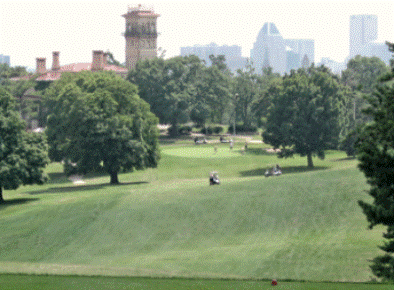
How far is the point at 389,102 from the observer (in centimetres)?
2338

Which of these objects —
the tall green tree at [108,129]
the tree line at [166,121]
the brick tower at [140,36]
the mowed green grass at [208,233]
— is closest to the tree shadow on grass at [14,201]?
the mowed green grass at [208,233]

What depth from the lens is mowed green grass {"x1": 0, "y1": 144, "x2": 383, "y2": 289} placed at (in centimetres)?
2942

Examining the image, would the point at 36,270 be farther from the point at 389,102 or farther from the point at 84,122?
the point at 84,122

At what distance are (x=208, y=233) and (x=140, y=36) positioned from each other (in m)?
132

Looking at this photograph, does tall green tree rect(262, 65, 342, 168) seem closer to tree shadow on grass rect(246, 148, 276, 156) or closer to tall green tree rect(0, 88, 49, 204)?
tree shadow on grass rect(246, 148, 276, 156)

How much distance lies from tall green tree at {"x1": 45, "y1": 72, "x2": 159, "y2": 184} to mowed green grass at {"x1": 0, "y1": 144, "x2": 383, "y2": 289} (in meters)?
15.1

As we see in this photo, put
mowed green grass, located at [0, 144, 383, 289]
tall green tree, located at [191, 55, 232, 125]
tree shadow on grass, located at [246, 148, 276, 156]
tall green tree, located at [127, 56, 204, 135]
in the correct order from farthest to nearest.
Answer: tall green tree, located at [191, 55, 232, 125] < tall green tree, located at [127, 56, 204, 135] < tree shadow on grass, located at [246, 148, 276, 156] < mowed green grass, located at [0, 144, 383, 289]

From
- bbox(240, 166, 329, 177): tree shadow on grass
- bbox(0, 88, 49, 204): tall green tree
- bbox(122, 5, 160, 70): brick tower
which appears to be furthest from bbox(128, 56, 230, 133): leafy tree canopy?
bbox(0, 88, 49, 204): tall green tree

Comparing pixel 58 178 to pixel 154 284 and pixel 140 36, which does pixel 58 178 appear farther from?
pixel 140 36

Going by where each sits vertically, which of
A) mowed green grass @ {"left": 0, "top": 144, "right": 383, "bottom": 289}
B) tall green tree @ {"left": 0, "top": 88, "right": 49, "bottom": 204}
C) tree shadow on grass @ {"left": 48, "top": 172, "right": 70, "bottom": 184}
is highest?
tall green tree @ {"left": 0, "top": 88, "right": 49, "bottom": 204}

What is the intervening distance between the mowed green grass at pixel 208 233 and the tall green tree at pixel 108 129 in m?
15.1

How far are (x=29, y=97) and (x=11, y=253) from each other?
10131cm

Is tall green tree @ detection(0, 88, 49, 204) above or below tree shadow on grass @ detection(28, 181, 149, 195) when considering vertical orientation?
above

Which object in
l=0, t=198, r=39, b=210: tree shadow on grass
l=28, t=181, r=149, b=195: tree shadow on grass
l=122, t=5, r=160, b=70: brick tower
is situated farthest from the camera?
l=122, t=5, r=160, b=70: brick tower
